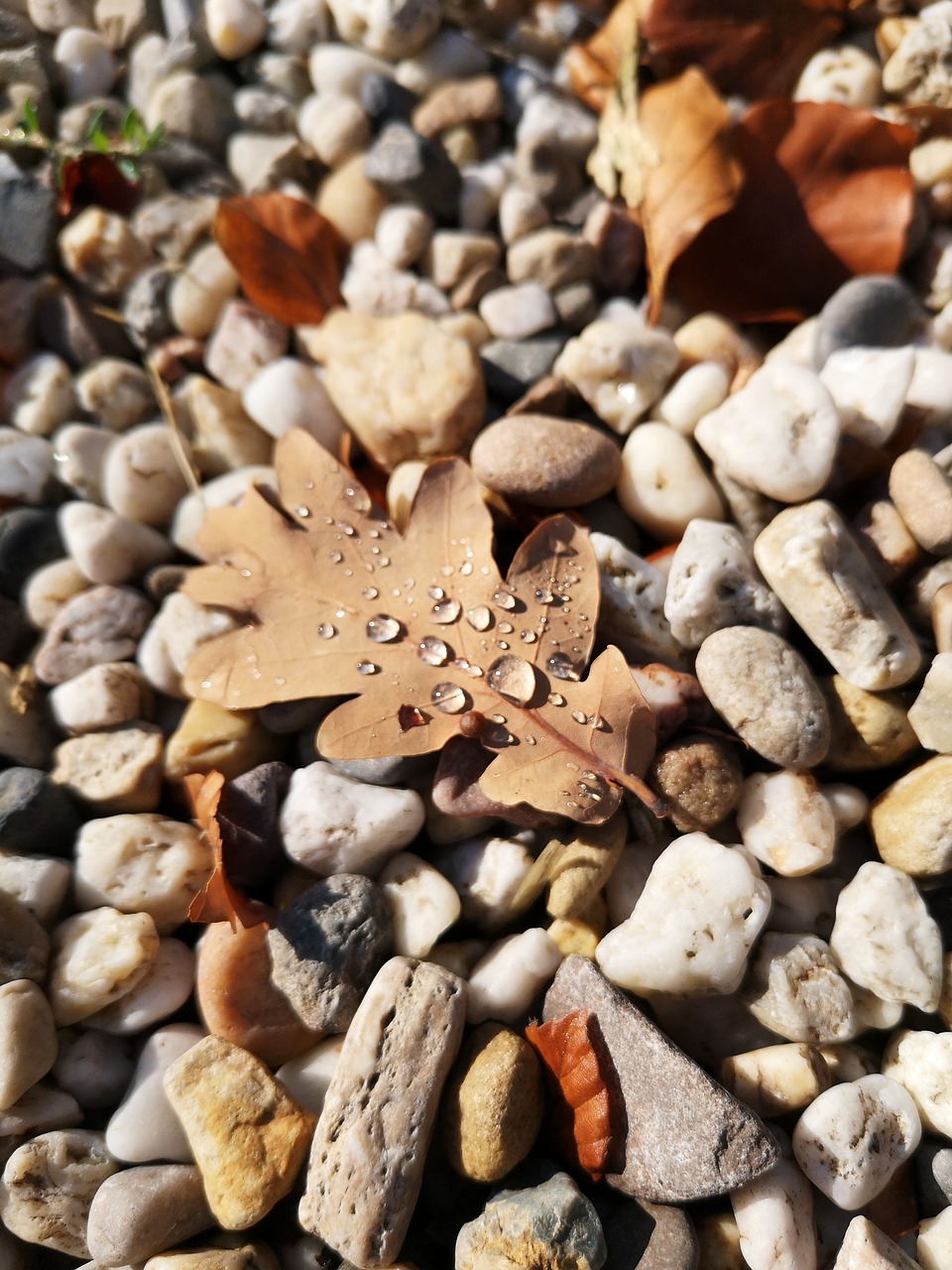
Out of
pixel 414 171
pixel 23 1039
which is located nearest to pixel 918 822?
pixel 23 1039

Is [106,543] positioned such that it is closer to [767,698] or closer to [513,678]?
[513,678]

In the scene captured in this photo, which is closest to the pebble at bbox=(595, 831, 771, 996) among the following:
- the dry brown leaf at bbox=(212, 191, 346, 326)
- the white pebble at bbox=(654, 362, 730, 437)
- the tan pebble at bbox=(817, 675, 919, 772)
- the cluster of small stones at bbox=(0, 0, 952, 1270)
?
the cluster of small stones at bbox=(0, 0, 952, 1270)

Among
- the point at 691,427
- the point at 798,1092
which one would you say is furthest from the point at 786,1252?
the point at 691,427

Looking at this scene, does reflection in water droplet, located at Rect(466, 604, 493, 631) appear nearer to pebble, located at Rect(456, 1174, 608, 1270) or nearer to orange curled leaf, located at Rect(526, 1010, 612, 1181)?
orange curled leaf, located at Rect(526, 1010, 612, 1181)

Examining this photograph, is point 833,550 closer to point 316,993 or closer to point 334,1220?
point 316,993

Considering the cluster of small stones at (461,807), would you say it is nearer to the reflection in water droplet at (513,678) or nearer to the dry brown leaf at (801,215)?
the dry brown leaf at (801,215)

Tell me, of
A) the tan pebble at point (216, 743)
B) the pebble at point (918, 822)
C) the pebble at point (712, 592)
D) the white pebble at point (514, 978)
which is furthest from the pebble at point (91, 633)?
the pebble at point (918, 822)
